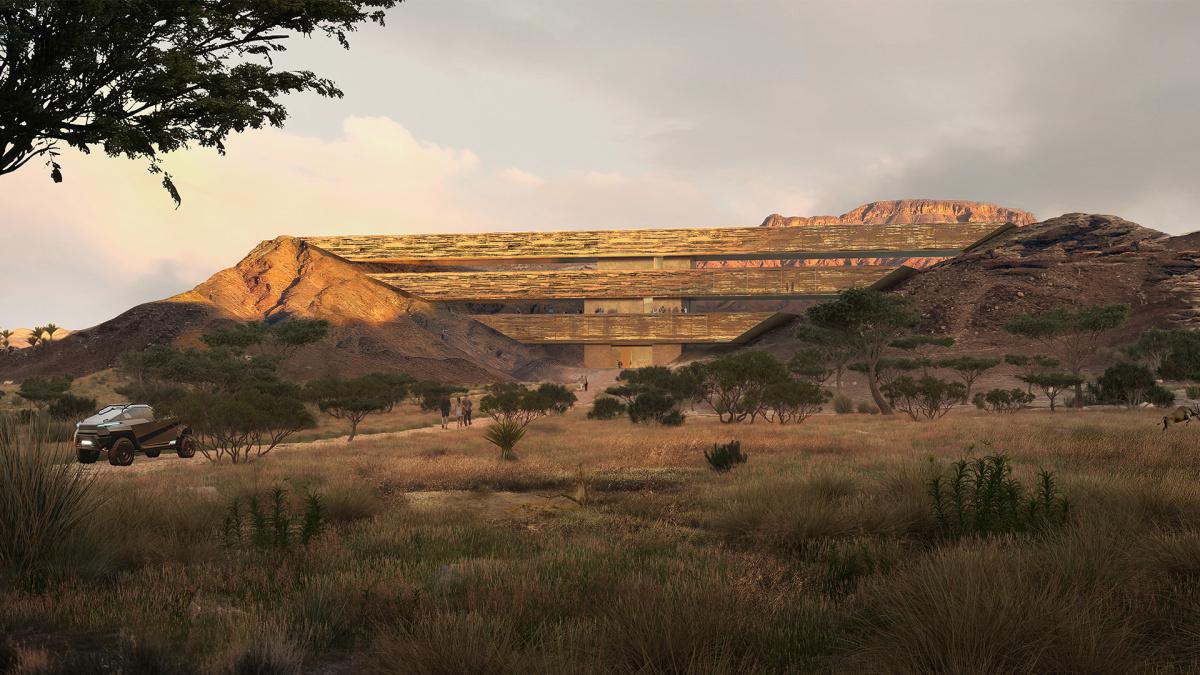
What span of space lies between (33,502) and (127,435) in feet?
52.2

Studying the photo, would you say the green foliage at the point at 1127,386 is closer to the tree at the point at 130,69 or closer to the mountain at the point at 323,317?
the tree at the point at 130,69

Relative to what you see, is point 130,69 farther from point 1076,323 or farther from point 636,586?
point 1076,323

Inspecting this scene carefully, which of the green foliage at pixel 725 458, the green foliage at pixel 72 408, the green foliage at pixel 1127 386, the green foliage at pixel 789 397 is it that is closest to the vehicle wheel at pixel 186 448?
the green foliage at pixel 725 458

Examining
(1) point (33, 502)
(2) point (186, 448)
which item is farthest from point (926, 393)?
(1) point (33, 502)

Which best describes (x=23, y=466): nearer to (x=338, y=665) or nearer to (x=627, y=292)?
(x=338, y=665)

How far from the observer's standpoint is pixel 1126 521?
715 centimetres

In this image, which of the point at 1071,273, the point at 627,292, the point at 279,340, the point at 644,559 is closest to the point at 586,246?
the point at 627,292

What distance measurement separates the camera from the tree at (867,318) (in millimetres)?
39500

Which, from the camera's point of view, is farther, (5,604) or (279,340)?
(279,340)

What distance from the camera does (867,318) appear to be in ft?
131

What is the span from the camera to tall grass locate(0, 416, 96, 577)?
21.2 ft

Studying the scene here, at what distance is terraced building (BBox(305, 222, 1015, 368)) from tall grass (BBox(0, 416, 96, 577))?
79101 millimetres

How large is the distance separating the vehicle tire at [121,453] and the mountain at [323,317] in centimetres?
6255

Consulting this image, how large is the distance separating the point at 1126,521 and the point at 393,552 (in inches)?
293
